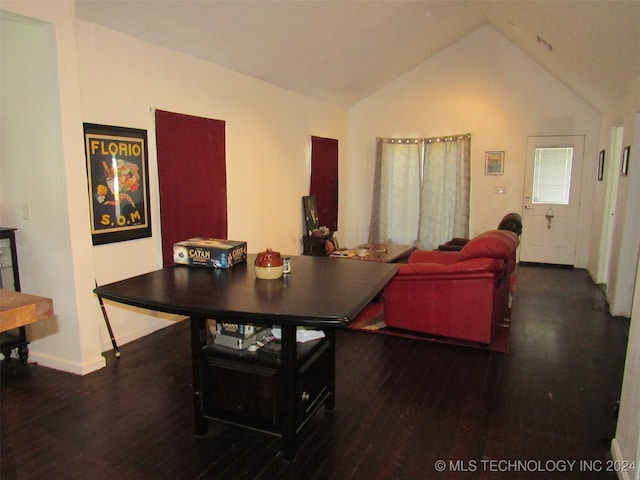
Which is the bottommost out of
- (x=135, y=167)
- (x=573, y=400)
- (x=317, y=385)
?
(x=573, y=400)

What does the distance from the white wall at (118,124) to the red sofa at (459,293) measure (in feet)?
6.86

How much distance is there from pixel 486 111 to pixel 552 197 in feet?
5.56

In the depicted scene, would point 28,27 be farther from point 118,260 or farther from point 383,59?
point 383,59

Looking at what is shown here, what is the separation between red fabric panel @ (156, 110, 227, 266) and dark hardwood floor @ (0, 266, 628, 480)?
3.54 feet

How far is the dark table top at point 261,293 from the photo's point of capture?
177 cm

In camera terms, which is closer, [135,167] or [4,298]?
[4,298]

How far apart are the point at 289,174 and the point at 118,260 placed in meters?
2.88

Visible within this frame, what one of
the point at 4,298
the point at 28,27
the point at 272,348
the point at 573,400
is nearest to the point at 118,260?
the point at 28,27

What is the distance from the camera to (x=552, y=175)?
6637 millimetres

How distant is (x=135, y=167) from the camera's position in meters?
3.56

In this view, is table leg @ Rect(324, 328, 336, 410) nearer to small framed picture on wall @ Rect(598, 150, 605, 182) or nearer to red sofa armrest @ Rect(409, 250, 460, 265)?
red sofa armrest @ Rect(409, 250, 460, 265)

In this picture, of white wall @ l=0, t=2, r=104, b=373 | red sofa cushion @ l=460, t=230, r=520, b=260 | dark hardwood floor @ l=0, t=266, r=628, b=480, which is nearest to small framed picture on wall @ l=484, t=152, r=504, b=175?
red sofa cushion @ l=460, t=230, r=520, b=260

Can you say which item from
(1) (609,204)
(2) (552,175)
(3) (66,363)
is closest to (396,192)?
(2) (552,175)

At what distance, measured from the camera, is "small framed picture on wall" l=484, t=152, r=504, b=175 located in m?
6.83
